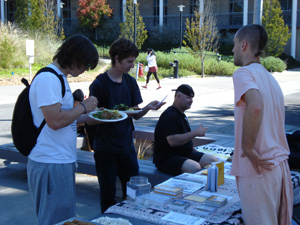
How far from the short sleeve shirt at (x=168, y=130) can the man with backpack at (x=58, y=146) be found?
213 cm

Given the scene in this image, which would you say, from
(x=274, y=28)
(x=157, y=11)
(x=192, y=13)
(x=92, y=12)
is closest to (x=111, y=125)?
(x=274, y=28)

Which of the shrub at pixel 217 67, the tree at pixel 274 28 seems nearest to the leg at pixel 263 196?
the shrub at pixel 217 67

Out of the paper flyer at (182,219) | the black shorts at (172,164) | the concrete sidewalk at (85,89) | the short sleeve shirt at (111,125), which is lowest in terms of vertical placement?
the concrete sidewalk at (85,89)

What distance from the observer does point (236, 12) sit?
136ft

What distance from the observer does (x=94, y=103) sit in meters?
2.88

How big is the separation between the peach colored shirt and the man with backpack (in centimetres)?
103

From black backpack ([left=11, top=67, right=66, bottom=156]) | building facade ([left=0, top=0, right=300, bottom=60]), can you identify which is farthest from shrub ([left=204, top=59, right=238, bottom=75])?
black backpack ([left=11, top=67, right=66, bottom=156])

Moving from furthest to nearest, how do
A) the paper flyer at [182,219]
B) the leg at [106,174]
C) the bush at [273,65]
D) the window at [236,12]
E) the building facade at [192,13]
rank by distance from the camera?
the window at [236,12]
the building facade at [192,13]
the bush at [273,65]
the leg at [106,174]
the paper flyer at [182,219]

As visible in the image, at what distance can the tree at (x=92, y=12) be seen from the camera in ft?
139

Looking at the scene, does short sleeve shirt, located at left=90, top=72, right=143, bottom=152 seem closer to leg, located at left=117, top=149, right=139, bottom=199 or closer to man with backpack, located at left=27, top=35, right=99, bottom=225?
leg, located at left=117, top=149, right=139, bottom=199

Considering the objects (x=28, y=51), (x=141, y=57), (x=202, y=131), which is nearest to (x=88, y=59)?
(x=202, y=131)

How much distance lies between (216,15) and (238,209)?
41492mm

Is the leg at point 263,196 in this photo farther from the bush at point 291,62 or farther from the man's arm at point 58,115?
the bush at point 291,62

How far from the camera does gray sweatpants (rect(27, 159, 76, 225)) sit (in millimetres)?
2674
